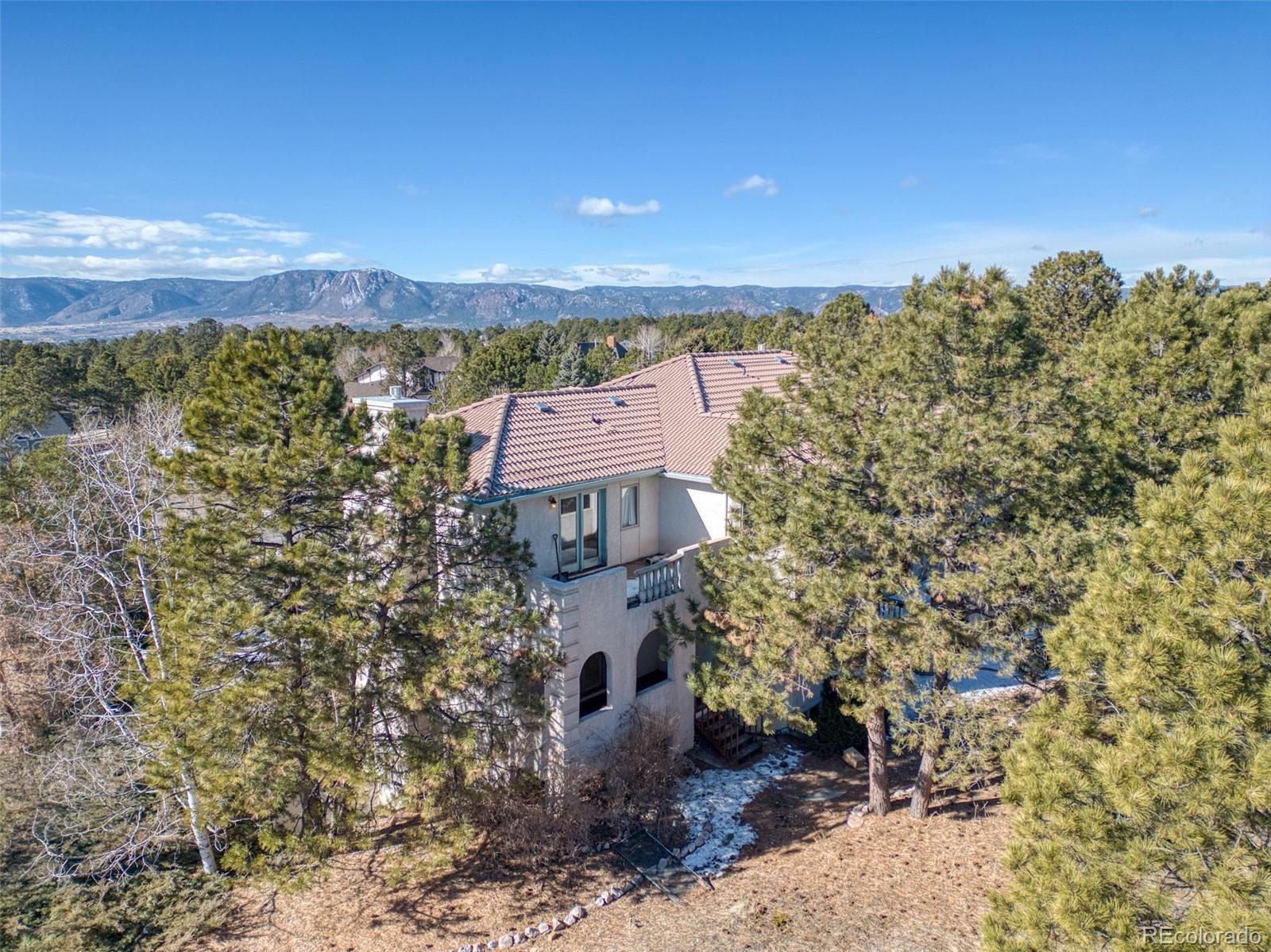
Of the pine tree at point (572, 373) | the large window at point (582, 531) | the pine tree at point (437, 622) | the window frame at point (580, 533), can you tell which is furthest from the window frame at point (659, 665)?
the pine tree at point (572, 373)

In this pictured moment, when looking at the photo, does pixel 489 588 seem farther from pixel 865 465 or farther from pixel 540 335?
pixel 540 335

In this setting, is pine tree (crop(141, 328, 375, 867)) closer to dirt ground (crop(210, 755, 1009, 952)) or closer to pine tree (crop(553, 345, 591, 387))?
dirt ground (crop(210, 755, 1009, 952))

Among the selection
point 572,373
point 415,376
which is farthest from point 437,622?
point 415,376

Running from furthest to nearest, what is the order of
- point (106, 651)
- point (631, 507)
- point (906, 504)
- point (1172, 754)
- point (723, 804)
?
point (631, 507), point (723, 804), point (106, 651), point (906, 504), point (1172, 754)

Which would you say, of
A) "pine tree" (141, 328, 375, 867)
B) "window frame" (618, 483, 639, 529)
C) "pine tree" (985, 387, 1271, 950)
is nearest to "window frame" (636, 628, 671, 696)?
"window frame" (618, 483, 639, 529)

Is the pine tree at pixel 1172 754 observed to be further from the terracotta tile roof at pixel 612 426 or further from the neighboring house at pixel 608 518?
the terracotta tile roof at pixel 612 426

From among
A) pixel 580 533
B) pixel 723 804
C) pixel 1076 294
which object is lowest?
pixel 723 804

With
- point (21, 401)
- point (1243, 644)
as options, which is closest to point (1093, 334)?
point (1243, 644)

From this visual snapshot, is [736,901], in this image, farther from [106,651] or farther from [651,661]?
[106,651]
